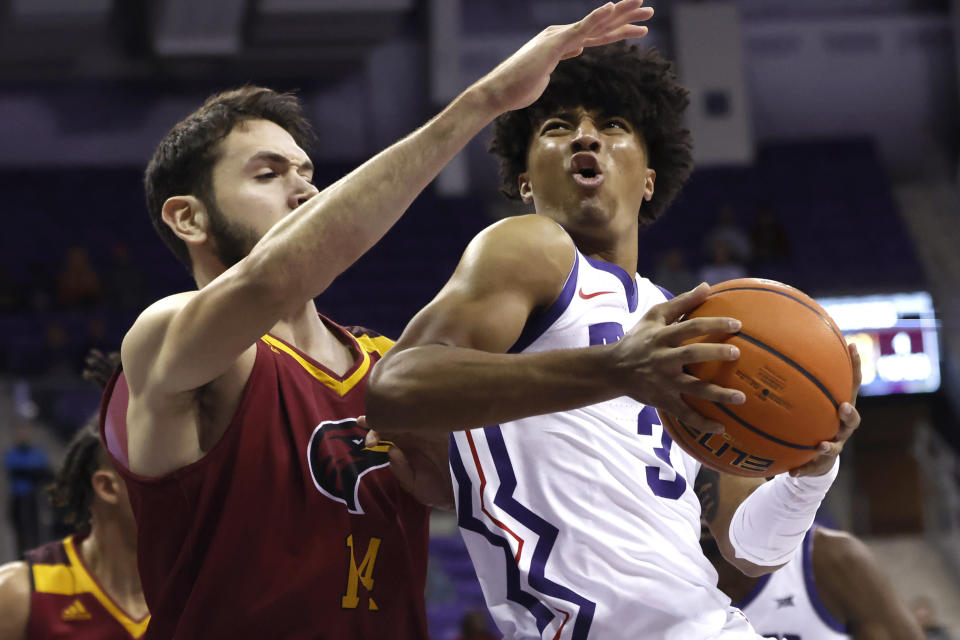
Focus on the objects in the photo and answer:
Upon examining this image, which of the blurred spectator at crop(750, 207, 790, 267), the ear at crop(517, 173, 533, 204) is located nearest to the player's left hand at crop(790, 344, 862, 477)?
the ear at crop(517, 173, 533, 204)

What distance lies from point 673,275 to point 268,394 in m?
9.30

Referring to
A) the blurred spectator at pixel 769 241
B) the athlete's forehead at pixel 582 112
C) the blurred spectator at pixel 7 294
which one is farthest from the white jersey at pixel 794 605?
the blurred spectator at pixel 7 294

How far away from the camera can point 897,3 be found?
54.1ft

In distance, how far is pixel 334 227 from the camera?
2.33 metres

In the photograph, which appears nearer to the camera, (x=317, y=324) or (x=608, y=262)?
(x=608, y=262)

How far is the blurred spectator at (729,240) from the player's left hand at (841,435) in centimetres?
1065

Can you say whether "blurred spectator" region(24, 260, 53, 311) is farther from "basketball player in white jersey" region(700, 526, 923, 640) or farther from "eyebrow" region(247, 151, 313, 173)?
"eyebrow" region(247, 151, 313, 173)

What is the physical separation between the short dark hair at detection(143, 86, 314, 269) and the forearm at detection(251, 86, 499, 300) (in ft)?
2.42

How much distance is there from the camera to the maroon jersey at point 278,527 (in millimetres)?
2730

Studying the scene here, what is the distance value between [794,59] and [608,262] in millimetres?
14606

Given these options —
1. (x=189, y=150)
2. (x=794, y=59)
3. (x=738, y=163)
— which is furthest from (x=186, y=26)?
(x=189, y=150)

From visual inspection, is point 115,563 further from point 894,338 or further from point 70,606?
point 894,338

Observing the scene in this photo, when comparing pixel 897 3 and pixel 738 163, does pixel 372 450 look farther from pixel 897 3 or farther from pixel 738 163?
pixel 897 3

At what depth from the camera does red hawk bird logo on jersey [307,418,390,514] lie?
286cm
